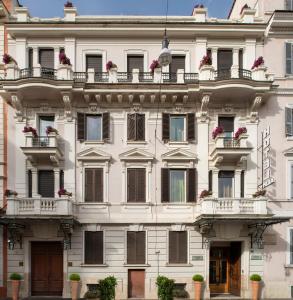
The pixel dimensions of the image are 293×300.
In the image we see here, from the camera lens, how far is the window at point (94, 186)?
28.2m

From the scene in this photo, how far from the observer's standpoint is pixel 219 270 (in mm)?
28875

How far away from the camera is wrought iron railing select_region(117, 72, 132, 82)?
2845cm

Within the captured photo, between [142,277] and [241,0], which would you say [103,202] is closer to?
[142,277]

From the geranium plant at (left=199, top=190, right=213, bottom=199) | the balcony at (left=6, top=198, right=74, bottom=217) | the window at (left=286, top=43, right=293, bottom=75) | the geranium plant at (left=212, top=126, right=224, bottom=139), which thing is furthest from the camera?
the window at (left=286, top=43, right=293, bottom=75)

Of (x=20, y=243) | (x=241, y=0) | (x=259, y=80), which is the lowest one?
(x=20, y=243)

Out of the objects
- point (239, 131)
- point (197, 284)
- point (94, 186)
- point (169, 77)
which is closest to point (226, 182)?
point (239, 131)

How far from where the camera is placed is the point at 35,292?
27.8 metres

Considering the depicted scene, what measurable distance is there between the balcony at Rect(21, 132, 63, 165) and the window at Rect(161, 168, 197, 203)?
610cm

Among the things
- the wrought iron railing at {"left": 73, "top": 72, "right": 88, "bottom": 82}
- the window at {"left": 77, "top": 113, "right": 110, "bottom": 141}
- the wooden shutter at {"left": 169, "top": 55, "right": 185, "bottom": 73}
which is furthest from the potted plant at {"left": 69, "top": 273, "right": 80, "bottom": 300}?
the wooden shutter at {"left": 169, "top": 55, "right": 185, "bottom": 73}

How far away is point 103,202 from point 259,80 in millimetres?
11114

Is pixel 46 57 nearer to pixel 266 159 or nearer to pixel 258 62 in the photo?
pixel 258 62

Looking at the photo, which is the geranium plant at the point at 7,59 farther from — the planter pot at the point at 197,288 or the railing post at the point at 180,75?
the planter pot at the point at 197,288

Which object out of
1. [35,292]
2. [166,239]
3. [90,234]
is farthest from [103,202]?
[35,292]

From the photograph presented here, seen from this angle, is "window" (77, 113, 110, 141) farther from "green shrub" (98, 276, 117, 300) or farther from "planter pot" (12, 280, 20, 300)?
"planter pot" (12, 280, 20, 300)
